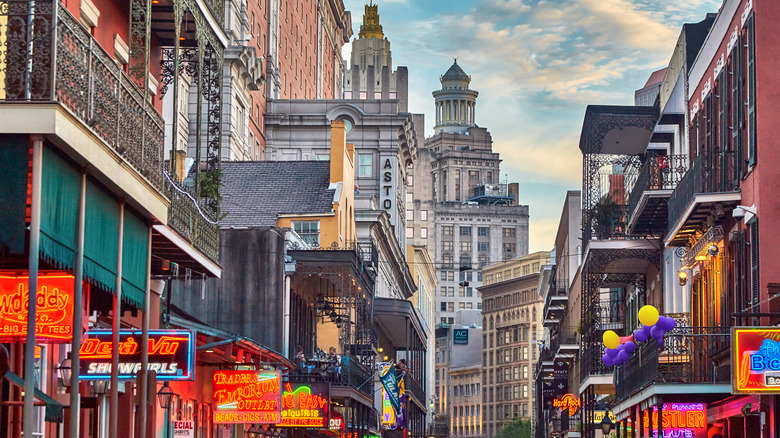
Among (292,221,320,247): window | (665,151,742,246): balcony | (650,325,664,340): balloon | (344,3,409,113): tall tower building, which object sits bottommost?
(650,325,664,340): balloon

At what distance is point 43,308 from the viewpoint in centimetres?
1379

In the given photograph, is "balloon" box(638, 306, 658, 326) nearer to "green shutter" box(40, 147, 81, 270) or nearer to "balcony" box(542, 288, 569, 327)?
"green shutter" box(40, 147, 81, 270)

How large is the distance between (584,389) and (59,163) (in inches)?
1384

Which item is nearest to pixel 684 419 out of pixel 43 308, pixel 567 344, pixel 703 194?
pixel 703 194

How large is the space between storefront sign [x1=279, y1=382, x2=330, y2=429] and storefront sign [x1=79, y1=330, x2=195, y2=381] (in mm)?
15157

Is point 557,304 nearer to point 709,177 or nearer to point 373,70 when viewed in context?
point 709,177

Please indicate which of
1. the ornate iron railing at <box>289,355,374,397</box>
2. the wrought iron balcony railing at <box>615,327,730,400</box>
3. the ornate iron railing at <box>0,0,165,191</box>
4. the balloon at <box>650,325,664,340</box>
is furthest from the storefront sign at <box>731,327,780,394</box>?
the ornate iron railing at <box>289,355,374,397</box>

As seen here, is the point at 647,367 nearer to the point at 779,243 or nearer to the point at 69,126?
the point at 779,243

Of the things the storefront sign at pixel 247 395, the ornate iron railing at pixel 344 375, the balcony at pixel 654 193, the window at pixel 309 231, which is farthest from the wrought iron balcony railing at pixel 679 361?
the window at pixel 309 231

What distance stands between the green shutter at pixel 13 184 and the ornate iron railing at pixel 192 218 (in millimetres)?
6229

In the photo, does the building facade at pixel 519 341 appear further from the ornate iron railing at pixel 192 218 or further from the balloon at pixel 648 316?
the ornate iron railing at pixel 192 218

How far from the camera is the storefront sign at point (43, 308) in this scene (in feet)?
45.2

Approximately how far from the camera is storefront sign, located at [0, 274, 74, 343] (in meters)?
13.8

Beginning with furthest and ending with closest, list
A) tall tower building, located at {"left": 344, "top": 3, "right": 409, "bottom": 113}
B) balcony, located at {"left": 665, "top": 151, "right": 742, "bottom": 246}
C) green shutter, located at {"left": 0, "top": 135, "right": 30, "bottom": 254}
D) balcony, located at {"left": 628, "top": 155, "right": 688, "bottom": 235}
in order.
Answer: tall tower building, located at {"left": 344, "top": 3, "right": 409, "bottom": 113}, balcony, located at {"left": 628, "top": 155, "right": 688, "bottom": 235}, balcony, located at {"left": 665, "top": 151, "right": 742, "bottom": 246}, green shutter, located at {"left": 0, "top": 135, "right": 30, "bottom": 254}
